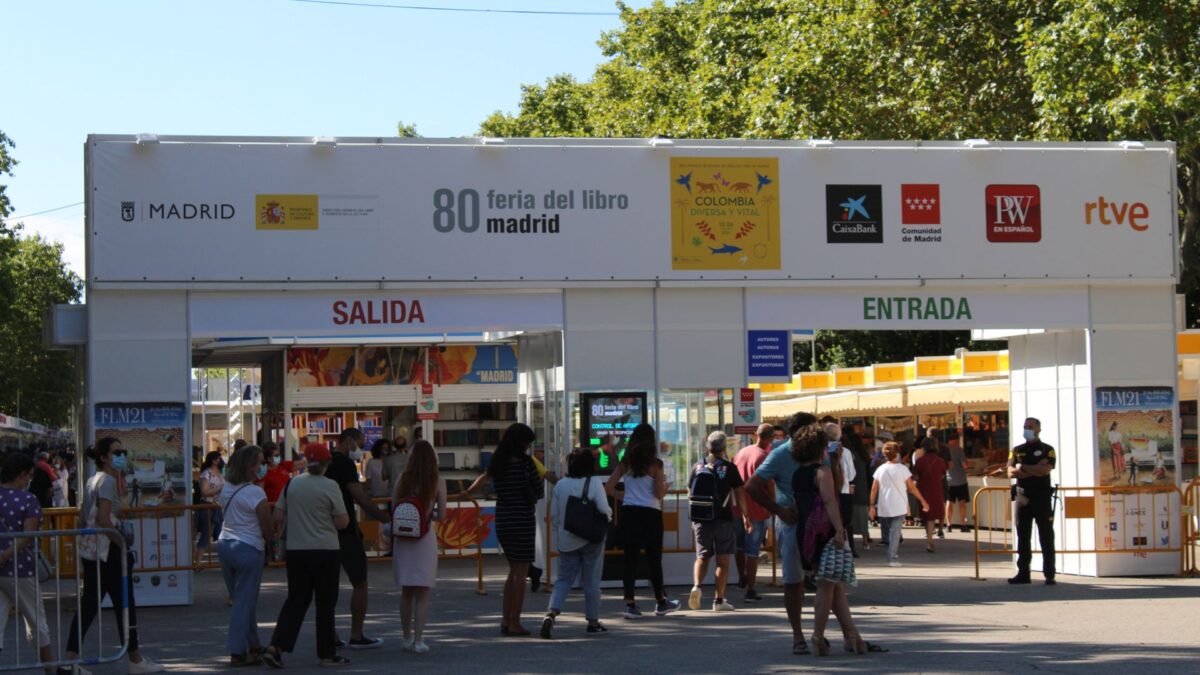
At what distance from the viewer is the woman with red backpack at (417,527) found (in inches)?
464

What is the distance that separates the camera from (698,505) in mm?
14570

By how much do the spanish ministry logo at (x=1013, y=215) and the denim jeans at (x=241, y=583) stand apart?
898cm

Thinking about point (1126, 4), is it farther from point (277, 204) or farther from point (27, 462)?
point (27, 462)

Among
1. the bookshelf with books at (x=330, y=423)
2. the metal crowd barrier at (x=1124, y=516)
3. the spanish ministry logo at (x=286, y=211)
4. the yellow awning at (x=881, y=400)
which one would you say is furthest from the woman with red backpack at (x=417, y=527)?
the yellow awning at (x=881, y=400)

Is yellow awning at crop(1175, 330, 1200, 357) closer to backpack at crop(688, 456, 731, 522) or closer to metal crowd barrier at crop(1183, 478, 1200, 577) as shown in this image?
metal crowd barrier at crop(1183, 478, 1200, 577)

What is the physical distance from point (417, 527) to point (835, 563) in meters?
3.17

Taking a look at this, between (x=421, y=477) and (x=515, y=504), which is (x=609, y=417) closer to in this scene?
(x=515, y=504)

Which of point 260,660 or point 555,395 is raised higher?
point 555,395

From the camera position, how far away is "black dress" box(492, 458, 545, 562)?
12406 mm

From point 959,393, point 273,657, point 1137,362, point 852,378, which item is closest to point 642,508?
point 273,657

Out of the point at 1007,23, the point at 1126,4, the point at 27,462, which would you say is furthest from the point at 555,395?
the point at 1007,23

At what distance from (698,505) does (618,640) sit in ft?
7.98

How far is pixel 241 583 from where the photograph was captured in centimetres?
1125

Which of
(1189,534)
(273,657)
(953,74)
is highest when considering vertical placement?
(953,74)
